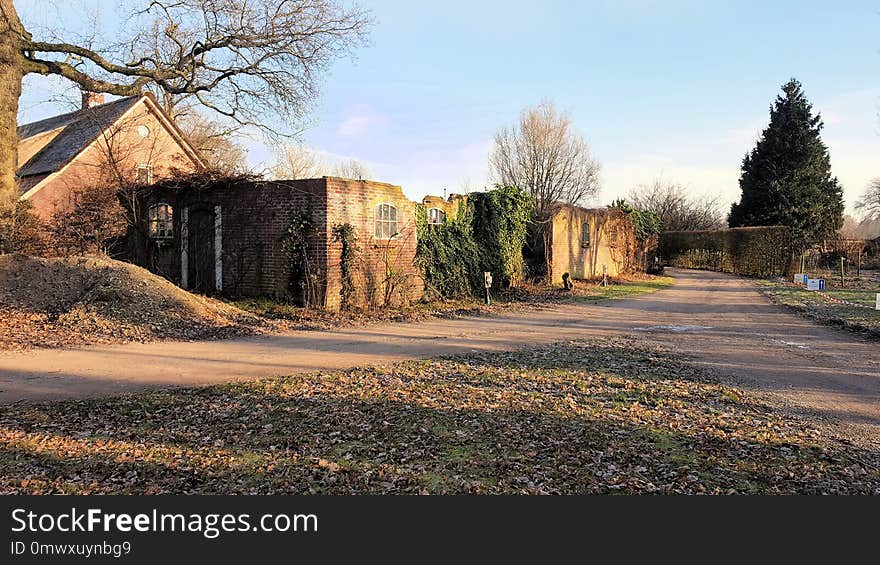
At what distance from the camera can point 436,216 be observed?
18.0 metres

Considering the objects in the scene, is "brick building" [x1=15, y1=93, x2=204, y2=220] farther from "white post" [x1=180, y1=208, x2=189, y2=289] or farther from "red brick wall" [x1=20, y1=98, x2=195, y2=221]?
"white post" [x1=180, y1=208, x2=189, y2=289]

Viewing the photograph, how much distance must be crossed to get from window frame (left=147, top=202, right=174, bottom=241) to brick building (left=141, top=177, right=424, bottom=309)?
3 centimetres

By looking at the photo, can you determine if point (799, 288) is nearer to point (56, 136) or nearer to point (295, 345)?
point (295, 345)

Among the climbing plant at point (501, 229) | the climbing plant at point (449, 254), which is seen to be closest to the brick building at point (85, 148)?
the climbing plant at point (449, 254)

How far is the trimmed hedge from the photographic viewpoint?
112 feet

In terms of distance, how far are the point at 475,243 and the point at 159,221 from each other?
1004 centimetres

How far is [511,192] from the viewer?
68.0ft

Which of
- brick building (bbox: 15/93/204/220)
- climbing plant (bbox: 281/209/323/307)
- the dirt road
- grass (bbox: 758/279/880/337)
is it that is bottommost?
the dirt road

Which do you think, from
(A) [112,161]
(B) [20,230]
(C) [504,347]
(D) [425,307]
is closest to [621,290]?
(D) [425,307]

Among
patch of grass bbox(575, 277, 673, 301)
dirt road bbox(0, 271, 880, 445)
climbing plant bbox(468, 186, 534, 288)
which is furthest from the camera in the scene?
patch of grass bbox(575, 277, 673, 301)

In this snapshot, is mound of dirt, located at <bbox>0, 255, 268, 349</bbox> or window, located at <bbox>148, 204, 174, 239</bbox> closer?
mound of dirt, located at <bbox>0, 255, 268, 349</bbox>

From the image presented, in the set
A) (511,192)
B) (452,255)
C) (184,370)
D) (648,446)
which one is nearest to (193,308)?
(184,370)

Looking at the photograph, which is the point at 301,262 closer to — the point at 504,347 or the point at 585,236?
the point at 504,347

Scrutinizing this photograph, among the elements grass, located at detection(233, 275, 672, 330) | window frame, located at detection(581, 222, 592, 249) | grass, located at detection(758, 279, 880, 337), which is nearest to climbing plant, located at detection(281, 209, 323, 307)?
grass, located at detection(233, 275, 672, 330)
